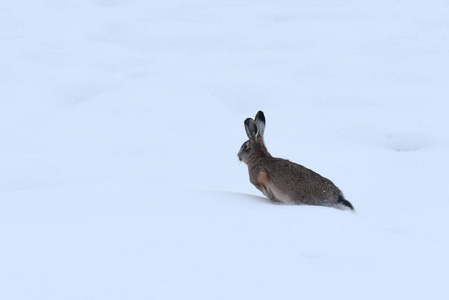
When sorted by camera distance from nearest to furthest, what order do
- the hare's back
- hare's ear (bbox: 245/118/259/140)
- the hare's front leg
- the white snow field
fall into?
the white snow field, the hare's back, the hare's front leg, hare's ear (bbox: 245/118/259/140)

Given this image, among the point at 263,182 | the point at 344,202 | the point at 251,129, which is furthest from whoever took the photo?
the point at 251,129

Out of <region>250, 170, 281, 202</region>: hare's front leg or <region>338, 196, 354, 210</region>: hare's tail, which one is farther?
<region>250, 170, 281, 202</region>: hare's front leg

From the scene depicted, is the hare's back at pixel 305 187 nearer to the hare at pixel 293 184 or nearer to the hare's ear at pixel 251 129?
the hare at pixel 293 184

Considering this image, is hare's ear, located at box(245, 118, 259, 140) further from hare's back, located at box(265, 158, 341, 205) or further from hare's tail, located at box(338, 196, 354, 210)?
hare's tail, located at box(338, 196, 354, 210)

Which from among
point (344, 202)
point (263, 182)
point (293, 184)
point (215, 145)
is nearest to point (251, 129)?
point (263, 182)

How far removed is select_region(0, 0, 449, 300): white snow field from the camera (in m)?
2.67

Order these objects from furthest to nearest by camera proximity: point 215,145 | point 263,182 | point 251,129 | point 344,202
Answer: point 215,145, point 251,129, point 263,182, point 344,202

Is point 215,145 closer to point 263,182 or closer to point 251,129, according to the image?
point 251,129

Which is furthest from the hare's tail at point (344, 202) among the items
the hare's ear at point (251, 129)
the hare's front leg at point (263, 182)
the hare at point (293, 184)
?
the hare's ear at point (251, 129)

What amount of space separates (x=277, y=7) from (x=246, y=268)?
426 inches

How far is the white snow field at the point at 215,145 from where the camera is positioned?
8.77 ft

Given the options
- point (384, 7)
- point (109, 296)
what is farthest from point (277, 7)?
point (109, 296)

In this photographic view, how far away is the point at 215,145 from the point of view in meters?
6.89

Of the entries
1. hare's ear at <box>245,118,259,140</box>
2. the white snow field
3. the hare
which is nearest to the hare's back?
the hare
